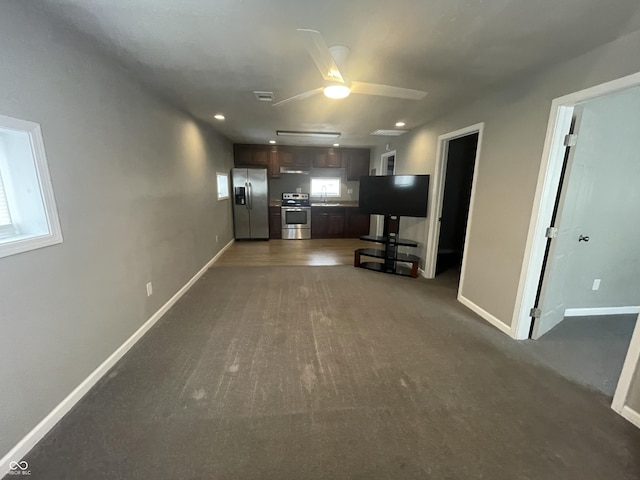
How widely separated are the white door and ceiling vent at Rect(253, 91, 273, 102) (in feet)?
8.92

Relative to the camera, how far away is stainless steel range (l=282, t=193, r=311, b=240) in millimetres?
6617

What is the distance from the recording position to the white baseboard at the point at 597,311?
2.89 metres

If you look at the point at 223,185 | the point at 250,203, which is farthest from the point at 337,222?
the point at 223,185

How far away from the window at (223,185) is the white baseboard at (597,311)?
18.2 ft

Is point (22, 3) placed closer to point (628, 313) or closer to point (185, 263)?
point (185, 263)

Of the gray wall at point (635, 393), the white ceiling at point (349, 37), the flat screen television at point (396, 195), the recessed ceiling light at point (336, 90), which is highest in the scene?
the white ceiling at point (349, 37)

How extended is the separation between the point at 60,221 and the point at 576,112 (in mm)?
3774

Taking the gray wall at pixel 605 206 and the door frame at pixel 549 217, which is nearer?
the door frame at pixel 549 217

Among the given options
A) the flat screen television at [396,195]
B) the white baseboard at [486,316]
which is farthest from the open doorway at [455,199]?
the white baseboard at [486,316]

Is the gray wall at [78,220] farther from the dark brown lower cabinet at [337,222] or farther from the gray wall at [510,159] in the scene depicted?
the dark brown lower cabinet at [337,222]

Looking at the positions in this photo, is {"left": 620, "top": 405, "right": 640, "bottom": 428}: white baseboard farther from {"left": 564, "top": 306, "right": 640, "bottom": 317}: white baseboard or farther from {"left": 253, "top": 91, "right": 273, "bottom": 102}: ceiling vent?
{"left": 253, "top": 91, "right": 273, "bottom": 102}: ceiling vent

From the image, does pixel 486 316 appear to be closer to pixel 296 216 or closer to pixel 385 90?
pixel 385 90

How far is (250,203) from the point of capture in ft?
20.5

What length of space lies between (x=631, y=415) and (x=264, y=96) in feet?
12.6
